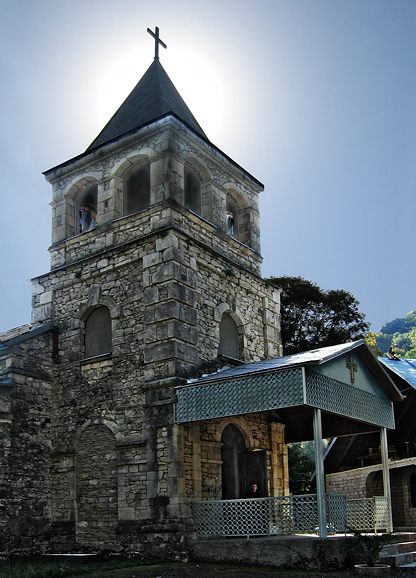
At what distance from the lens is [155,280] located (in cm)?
1348

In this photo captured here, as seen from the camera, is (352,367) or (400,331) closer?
(352,367)

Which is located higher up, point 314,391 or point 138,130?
point 138,130

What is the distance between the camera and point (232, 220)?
1734 centimetres

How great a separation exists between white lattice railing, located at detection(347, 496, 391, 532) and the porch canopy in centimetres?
30

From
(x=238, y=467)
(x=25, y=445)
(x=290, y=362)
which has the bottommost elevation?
(x=238, y=467)

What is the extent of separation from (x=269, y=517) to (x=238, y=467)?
2.89 metres

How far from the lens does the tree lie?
91.7ft

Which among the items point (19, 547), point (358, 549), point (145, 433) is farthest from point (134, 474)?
point (358, 549)

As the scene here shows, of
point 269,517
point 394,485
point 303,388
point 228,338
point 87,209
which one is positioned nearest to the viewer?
point 303,388

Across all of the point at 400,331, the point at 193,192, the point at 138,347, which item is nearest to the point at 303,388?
the point at 138,347

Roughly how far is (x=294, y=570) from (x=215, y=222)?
8325 mm

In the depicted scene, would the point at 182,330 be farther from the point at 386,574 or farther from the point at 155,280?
the point at 386,574

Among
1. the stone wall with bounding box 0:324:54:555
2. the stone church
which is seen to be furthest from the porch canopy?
the stone wall with bounding box 0:324:54:555

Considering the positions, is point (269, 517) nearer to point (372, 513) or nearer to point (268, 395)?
point (268, 395)
